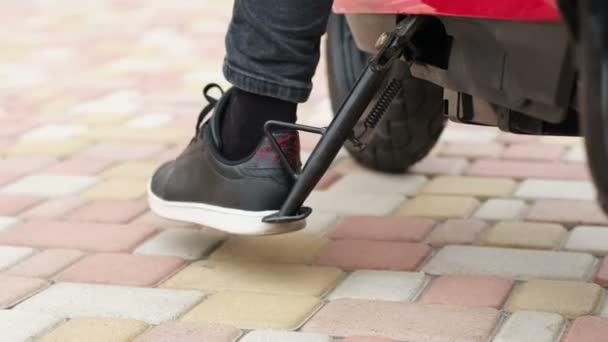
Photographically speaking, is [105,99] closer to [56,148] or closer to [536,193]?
[56,148]

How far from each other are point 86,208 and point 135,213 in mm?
101

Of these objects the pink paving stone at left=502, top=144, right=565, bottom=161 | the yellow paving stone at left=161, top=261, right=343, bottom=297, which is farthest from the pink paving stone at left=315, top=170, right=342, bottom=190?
the yellow paving stone at left=161, top=261, right=343, bottom=297

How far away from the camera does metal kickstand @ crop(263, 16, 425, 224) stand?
154 centimetres

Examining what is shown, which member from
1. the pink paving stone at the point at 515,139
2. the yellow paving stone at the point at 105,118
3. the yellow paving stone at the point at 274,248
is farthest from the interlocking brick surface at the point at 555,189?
the yellow paving stone at the point at 105,118

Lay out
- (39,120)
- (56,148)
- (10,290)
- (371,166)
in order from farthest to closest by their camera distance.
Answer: (39,120) < (56,148) < (371,166) < (10,290)

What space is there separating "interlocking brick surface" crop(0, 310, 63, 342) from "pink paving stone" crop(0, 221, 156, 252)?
1.02ft

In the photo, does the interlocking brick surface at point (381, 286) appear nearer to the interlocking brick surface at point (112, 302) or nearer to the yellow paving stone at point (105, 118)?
the interlocking brick surface at point (112, 302)

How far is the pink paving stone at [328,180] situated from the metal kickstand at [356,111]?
0.60 metres

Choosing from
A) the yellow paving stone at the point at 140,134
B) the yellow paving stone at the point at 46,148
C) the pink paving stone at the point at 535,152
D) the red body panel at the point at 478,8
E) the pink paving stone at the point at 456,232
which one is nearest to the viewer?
the red body panel at the point at 478,8

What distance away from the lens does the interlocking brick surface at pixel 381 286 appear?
1.65m

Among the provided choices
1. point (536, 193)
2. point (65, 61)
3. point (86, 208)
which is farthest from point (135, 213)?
point (65, 61)

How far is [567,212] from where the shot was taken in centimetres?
204

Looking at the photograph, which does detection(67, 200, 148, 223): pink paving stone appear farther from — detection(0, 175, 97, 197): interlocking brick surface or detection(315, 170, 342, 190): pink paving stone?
detection(315, 170, 342, 190): pink paving stone

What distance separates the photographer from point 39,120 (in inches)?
114
